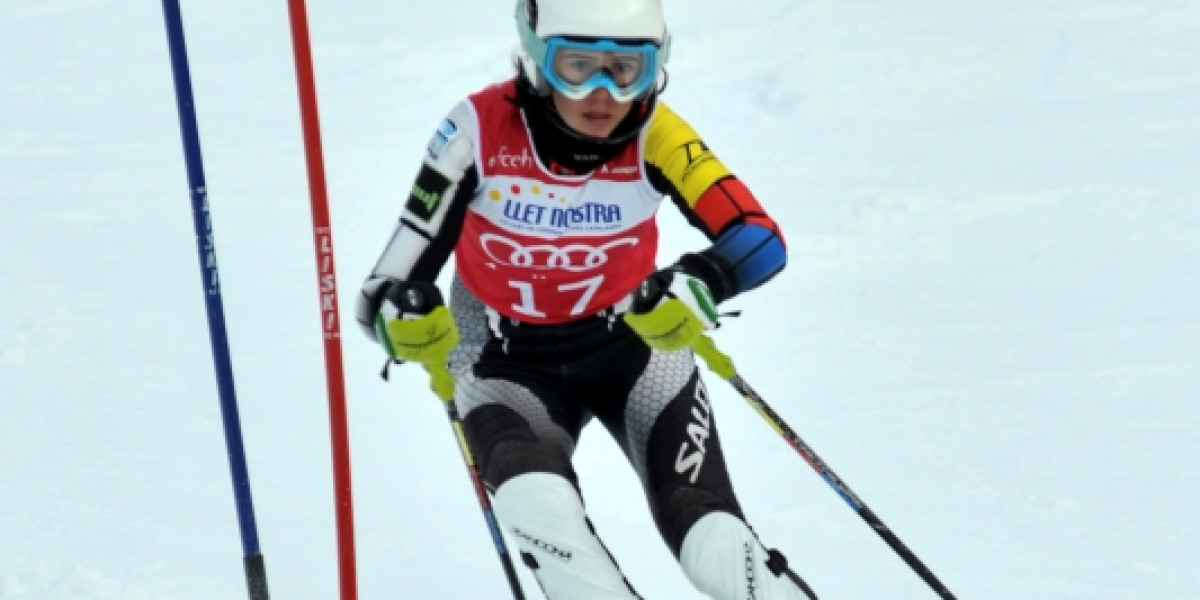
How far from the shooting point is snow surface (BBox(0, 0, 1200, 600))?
5191mm

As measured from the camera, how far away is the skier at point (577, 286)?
11.6ft

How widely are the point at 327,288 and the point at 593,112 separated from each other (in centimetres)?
76

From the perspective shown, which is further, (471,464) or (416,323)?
(471,464)

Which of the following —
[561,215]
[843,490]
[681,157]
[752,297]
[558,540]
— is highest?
[681,157]

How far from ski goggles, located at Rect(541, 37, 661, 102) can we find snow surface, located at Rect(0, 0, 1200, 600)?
1907 mm

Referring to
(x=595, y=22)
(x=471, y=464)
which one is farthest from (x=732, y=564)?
(x=595, y=22)

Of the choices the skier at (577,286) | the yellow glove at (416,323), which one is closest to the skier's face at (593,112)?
the skier at (577,286)

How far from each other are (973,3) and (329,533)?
285 inches

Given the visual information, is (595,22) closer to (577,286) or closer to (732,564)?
(577,286)

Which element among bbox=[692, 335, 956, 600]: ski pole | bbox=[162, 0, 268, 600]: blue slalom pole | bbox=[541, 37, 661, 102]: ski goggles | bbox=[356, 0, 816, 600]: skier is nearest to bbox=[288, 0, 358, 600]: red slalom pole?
bbox=[356, 0, 816, 600]: skier

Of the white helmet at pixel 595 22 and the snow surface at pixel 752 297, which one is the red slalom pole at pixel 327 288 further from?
the snow surface at pixel 752 297

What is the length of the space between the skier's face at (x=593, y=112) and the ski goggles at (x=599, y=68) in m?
0.05

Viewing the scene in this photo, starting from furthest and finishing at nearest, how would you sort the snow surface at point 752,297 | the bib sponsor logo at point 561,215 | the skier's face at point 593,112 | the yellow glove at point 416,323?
the snow surface at point 752,297
the bib sponsor logo at point 561,215
the skier's face at point 593,112
the yellow glove at point 416,323

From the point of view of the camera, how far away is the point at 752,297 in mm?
7426
